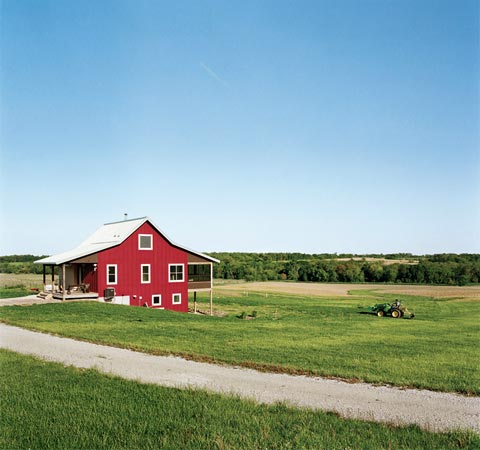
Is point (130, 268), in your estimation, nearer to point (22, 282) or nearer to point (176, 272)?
point (176, 272)

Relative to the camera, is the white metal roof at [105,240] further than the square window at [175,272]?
No

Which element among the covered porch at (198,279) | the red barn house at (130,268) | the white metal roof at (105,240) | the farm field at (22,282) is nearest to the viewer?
the red barn house at (130,268)

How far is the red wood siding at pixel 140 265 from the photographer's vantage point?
118 ft

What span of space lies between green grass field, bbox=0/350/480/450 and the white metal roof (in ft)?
84.2

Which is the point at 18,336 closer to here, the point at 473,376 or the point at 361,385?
the point at 361,385

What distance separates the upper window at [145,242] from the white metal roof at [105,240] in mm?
882

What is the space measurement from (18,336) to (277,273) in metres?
97.8

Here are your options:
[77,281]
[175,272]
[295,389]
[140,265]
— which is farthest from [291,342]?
[77,281]

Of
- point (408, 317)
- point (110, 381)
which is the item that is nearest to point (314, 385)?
point (110, 381)

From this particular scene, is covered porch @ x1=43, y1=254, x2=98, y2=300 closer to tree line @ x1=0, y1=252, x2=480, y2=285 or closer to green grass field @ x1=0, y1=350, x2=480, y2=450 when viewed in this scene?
green grass field @ x1=0, y1=350, x2=480, y2=450

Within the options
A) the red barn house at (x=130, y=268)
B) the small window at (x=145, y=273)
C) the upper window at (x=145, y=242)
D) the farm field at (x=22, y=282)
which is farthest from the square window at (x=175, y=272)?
the farm field at (x=22, y=282)

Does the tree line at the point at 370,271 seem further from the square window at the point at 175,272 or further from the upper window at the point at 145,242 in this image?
the upper window at the point at 145,242

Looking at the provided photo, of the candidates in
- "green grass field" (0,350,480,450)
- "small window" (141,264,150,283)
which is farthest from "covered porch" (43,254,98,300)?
"green grass field" (0,350,480,450)

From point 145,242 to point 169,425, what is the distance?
1198 inches
